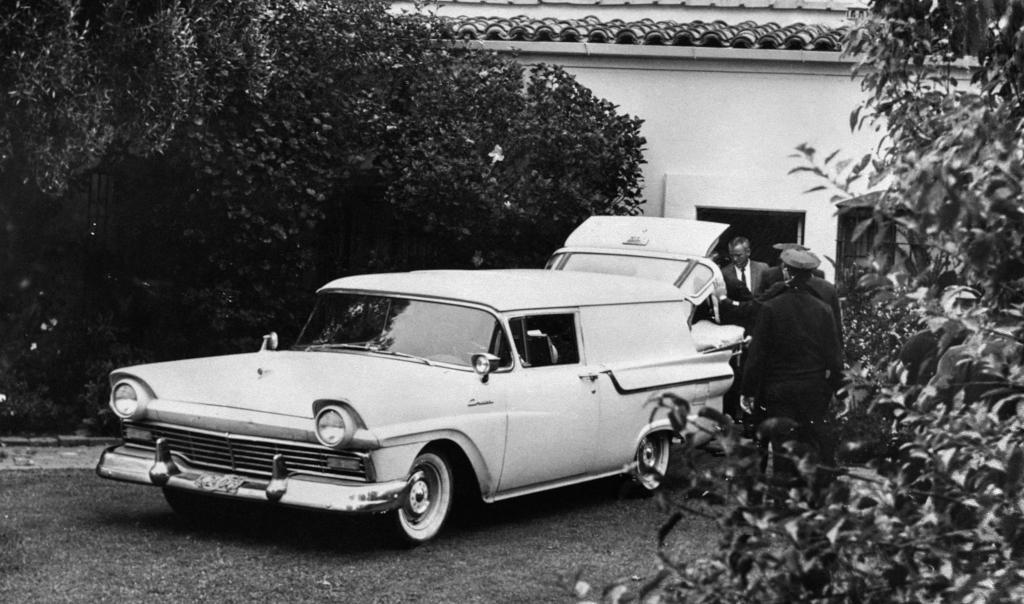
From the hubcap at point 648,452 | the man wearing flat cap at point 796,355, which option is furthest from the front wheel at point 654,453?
the man wearing flat cap at point 796,355

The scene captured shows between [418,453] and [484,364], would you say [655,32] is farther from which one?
[418,453]

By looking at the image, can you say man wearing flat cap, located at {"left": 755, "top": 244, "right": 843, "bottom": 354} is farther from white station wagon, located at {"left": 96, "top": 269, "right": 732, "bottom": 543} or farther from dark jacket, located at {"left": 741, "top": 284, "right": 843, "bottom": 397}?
white station wagon, located at {"left": 96, "top": 269, "right": 732, "bottom": 543}

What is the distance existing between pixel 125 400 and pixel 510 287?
266 centimetres

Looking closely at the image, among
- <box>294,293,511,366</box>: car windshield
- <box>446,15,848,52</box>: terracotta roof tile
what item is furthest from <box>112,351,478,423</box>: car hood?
<box>446,15,848,52</box>: terracotta roof tile

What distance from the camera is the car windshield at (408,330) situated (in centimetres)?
875

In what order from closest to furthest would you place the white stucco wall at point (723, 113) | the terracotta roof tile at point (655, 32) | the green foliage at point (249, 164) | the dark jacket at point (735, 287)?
the green foliage at point (249, 164)
the dark jacket at point (735, 287)
the white stucco wall at point (723, 113)
the terracotta roof tile at point (655, 32)

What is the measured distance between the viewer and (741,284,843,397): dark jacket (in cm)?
932

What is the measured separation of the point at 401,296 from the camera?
911 centimetres

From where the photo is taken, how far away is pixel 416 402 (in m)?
7.92

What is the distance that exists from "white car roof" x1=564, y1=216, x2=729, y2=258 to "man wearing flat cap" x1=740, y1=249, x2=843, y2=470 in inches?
A: 93.8

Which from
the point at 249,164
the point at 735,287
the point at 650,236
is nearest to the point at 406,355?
the point at 650,236

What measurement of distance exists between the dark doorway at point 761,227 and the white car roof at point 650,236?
2574 millimetres

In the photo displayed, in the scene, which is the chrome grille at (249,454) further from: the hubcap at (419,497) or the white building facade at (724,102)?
the white building facade at (724,102)

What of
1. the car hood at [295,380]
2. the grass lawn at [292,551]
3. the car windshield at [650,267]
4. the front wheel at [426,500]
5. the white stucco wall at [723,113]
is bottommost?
the grass lawn at [292,551]
